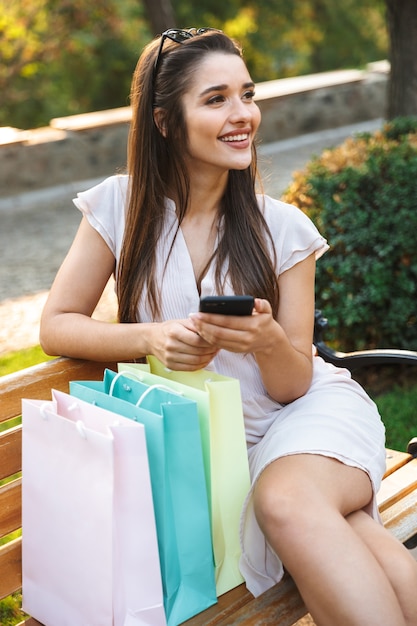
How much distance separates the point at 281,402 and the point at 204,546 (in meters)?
0.56

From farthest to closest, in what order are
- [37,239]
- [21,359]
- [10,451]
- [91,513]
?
[37,239] → [21,359] → [10,451] → [91,513]

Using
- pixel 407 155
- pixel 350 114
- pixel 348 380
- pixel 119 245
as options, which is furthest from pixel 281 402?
pixel 350 114

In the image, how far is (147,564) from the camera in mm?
→ 1870

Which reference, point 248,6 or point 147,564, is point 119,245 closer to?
point 147,564

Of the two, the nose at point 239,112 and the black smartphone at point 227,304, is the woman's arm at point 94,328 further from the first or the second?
the nose at point 239,112

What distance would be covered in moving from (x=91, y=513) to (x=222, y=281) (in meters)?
0.80

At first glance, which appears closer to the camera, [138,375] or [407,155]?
[138,375]

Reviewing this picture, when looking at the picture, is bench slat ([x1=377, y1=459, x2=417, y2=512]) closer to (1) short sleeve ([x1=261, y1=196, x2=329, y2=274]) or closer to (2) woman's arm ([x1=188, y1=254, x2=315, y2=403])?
(2) woman's arm ([x1=188, y1=254, x2=315, y2=403])

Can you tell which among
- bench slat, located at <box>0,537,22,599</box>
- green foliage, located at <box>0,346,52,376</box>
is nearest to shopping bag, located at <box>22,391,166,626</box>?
bench slat, located at <box>0,537,22,599</box>

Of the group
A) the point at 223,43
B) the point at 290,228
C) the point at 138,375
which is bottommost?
the point at 138,375

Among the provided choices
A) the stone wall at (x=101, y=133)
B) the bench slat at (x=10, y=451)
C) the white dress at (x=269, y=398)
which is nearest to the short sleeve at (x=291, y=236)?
the white dress at (x=269, y=398)

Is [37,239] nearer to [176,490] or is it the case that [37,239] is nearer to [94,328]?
[94,328]

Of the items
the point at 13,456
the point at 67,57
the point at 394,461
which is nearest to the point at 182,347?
the point at 13,456

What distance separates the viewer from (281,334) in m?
2.12
